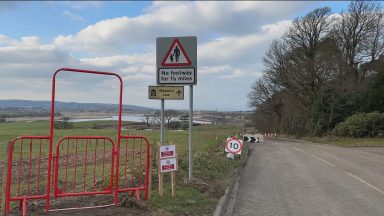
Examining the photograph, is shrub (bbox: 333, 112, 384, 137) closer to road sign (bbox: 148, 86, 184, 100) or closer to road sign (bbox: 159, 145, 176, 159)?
road sign (bbox: 148, 86, 184, 100)

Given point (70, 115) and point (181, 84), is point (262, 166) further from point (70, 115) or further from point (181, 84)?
point (181, 84)

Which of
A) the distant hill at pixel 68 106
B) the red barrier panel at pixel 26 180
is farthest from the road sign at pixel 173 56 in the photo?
the red barrier panel at pixel 26 180

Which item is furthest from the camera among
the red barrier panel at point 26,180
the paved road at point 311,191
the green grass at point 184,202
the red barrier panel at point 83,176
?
the paved road at point 311,191

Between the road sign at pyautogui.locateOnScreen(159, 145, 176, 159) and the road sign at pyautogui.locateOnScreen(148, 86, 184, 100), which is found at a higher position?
the road sign at pyautogui.locateOnScreen(148, 86, 184, 100)

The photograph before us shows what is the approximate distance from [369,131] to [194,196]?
37.6 m

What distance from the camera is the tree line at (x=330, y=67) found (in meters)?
50.8

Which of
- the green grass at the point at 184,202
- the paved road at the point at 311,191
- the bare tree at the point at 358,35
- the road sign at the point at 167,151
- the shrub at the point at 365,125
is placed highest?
the bare tree at the point at 358,35

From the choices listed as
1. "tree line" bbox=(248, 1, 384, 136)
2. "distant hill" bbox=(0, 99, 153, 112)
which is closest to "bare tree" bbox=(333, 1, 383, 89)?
"tree line" bbox=(248, 1, 384, 136)

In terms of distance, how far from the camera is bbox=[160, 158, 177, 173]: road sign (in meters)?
9.29

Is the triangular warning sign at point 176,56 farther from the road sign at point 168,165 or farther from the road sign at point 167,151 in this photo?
the road sign at point 168,165

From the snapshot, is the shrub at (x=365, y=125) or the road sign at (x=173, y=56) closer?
the road sign at (x=173, y=56)

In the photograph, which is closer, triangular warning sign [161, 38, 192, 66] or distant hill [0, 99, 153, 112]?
triangular warning sign [161, 38, 192, 66]

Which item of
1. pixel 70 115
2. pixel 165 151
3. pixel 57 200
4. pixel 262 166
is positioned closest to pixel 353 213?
pixel 165 151

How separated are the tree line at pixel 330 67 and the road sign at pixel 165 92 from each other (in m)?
39.9
